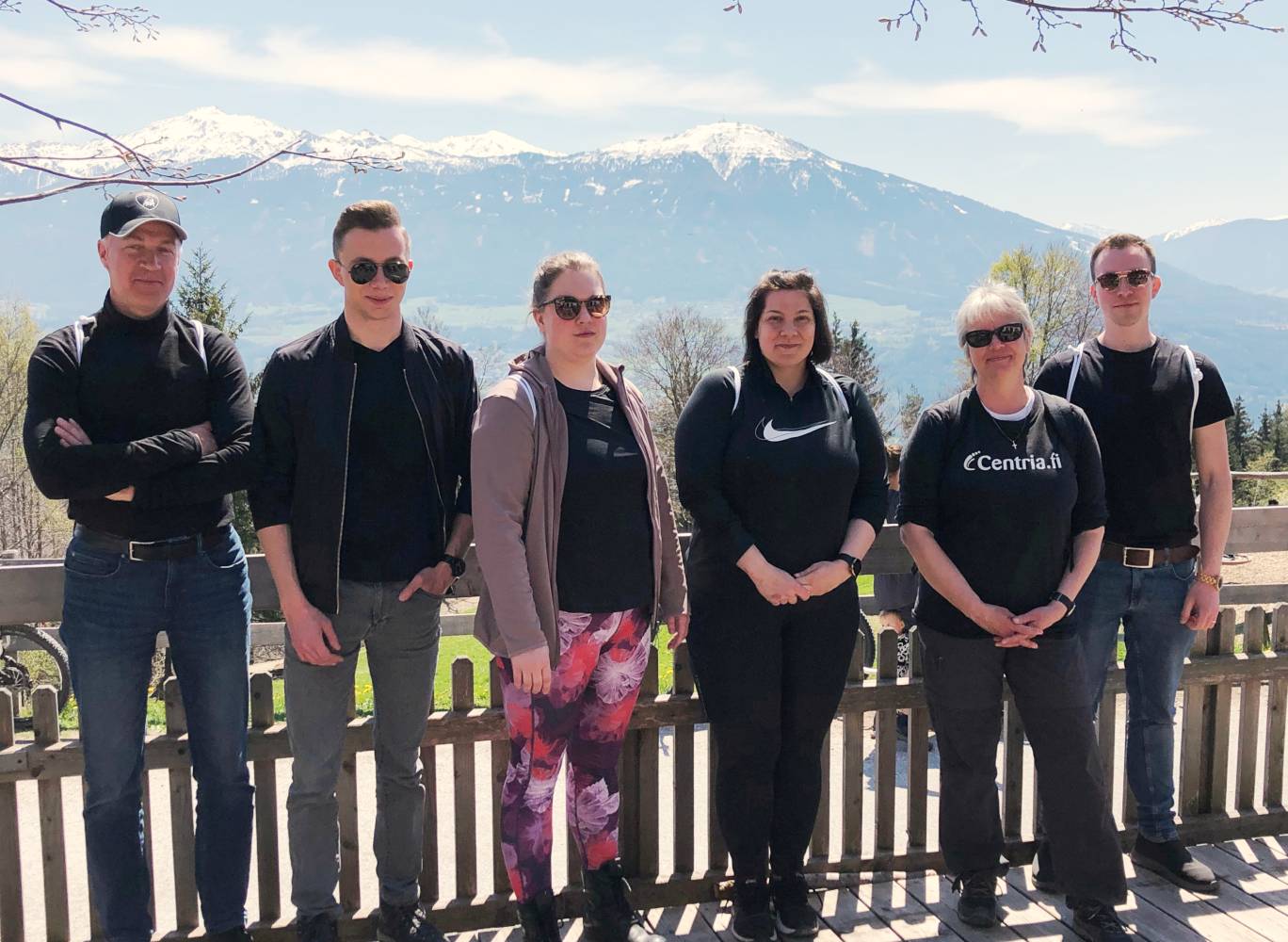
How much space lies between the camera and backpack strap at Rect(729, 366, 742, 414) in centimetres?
322

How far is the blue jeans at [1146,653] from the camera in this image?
3611 millimetres

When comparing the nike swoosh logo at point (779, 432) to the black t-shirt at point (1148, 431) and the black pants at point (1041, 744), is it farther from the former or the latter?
the black t-shirt at point (1148, 431)

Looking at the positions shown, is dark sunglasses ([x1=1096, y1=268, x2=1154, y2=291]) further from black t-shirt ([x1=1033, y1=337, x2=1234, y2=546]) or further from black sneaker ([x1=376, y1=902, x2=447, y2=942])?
black sneaker ([x1=376, y1=902, x2=447, y2=942])

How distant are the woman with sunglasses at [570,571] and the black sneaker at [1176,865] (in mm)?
1848

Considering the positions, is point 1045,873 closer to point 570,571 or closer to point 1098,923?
point 1098,923

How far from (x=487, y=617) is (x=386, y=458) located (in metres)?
0.52

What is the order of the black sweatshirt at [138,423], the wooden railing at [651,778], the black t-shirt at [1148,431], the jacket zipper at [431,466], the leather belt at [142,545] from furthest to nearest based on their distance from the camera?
the black t-shirt at [1148,431], the wooden railing at [651,778], the jacket zipper at [431,466], the leather belt at [142,545], the black sweatshirt at [138,423]

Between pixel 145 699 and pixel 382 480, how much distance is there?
0.89 m

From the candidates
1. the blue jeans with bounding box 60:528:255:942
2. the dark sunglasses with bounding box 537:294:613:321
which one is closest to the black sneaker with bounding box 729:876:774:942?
the blue jeans with bounding box 60:528:255:942

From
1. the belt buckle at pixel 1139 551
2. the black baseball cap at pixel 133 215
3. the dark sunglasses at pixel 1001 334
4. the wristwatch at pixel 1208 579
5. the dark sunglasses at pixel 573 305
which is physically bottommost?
the wristwatch at pixel 1208 579

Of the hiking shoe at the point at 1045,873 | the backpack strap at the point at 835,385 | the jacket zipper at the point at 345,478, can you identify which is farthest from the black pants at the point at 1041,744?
the jacket zipper at the point at 345,478

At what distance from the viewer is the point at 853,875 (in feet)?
12.3

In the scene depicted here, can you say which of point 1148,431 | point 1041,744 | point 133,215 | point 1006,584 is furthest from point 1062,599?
point 133,215

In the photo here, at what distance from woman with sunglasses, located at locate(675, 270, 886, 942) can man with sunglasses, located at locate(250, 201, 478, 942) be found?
73 cm
